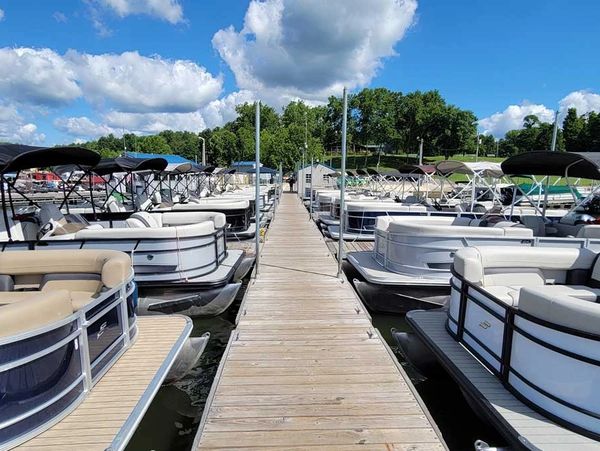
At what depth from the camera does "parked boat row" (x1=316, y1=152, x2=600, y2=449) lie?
2.62 m

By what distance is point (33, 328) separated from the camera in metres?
2.50

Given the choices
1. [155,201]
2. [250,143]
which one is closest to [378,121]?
[250,143]

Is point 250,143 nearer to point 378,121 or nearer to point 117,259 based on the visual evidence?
point 378,121

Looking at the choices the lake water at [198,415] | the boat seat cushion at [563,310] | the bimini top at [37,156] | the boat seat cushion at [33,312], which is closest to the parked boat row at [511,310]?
the boat seat cushion at [563,310]

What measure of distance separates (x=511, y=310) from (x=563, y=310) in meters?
0.49

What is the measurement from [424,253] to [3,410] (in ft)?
19.7

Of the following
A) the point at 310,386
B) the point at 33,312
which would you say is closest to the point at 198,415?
the point at 310,386

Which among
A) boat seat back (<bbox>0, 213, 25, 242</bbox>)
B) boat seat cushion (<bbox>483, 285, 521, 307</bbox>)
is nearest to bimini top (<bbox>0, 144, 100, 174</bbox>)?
boat seat back (<bbox>0, 213, 25, 242</bbox>)

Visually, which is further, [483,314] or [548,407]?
[483,314]

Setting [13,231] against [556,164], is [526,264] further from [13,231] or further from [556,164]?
[13,231]

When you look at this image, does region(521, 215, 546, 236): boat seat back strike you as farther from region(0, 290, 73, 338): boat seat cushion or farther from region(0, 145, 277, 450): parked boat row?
region(0, 290, 73, 338): boat seat cushion

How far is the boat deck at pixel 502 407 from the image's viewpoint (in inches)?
99.6

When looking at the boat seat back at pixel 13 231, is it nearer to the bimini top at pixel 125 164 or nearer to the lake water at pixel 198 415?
the bimini top at pixel 125 164

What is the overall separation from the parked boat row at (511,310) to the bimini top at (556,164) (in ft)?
0.08
